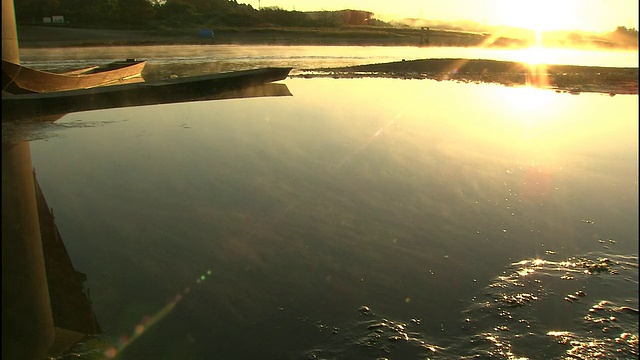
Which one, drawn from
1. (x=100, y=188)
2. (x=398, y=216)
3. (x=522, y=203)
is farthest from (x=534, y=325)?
(x=100, y=188)

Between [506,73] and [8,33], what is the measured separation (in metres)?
22.6

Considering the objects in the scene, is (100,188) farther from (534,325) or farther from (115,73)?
(115,73)

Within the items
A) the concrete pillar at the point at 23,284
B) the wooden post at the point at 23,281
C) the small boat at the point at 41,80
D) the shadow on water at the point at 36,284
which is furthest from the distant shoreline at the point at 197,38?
the concrete pillar at the point at 23,284

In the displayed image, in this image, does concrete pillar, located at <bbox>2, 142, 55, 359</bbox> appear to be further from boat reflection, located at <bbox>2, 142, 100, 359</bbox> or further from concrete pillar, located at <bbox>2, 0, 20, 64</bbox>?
concrete pillar, located at <bbox>2, 0, 20, 64</bbox>

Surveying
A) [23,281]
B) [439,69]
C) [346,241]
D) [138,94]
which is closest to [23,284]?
[23,281]

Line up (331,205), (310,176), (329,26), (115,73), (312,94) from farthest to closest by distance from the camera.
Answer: (329,26), (115,73), (312,94), (310,176), (331,205)

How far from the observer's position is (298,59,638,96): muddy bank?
66.1 ft

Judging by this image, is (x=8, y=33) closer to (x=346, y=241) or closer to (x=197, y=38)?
(x=346, y=241)

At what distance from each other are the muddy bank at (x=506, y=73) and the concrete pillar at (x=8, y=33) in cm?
1213

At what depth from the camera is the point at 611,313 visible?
11.5 feet

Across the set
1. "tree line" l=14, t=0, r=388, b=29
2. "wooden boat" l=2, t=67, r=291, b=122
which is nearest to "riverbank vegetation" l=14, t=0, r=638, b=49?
"tree line" l=14, t=0, r=388, b=29

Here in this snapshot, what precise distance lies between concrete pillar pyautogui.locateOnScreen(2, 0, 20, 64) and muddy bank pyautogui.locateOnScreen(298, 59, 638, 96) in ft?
39.8

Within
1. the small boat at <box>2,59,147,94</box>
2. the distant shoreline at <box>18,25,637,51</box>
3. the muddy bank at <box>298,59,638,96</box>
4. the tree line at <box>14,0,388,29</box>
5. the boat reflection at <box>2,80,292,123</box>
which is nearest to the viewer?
the boat reflection at <box>2,80,292,123</box>

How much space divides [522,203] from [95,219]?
16.2ft
